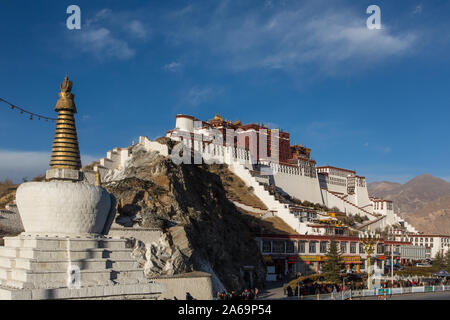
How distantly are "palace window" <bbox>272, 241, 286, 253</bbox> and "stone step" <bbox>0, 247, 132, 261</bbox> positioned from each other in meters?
38.8

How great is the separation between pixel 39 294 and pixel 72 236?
7.75 feet

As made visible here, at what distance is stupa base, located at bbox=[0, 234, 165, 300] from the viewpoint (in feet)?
50.1

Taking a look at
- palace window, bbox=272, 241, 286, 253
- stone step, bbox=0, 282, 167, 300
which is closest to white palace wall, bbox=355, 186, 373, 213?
palace window, bbox=272, 241, 286, 253

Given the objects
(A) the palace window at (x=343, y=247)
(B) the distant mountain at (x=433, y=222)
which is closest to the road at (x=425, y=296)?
(A) the palace window at (x=343, y=247)

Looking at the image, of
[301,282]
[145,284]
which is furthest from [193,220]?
[145,284]

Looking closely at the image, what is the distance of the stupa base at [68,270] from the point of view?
15.3 metres

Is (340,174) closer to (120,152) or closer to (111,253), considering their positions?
(120,152)

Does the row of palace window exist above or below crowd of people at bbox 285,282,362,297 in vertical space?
above

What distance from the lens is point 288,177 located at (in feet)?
324

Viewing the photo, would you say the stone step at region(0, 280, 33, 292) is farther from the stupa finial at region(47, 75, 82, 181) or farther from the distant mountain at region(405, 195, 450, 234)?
the distant mountain at region(405, 195, 450, 234)

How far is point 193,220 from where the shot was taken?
3819 centimetres

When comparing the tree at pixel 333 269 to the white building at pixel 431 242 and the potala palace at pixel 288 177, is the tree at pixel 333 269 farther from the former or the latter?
the white building at pixel 431 242

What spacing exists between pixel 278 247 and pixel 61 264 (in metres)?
41.6

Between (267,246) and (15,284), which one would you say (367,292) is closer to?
(267,246)
